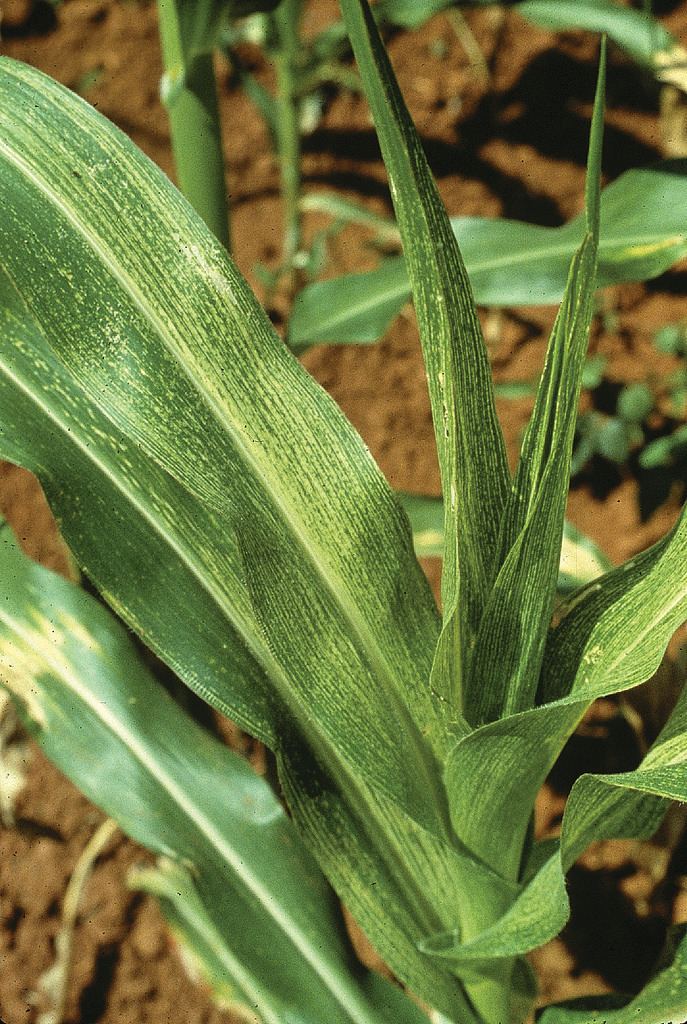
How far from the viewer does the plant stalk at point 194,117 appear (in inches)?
31.1

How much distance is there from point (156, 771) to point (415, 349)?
2.61ft

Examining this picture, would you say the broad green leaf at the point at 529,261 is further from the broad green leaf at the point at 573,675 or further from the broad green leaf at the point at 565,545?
the broad green leaf at the point at 573,675

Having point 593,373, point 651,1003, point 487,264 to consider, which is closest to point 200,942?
point 651,1003

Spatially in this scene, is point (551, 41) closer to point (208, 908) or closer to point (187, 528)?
point (187, 528)

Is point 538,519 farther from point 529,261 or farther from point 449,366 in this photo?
point 529,261

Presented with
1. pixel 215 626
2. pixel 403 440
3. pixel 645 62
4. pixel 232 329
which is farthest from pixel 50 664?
pixel 645 62

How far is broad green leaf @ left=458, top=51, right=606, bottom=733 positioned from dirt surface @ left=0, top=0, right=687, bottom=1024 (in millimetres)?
491

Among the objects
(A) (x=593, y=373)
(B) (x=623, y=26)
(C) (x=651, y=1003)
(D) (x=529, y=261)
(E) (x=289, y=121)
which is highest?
(E) (x=289, y=121)

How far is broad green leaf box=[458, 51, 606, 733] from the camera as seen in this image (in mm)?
471

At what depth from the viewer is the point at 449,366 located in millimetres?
507

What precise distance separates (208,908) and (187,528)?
33 centimetres

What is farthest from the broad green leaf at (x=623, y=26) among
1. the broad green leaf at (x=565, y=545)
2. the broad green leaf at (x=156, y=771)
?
the broad green leaf at (x=156, y=771)

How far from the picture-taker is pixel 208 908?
0.79m

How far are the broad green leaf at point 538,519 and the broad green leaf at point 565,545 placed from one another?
38 cm
